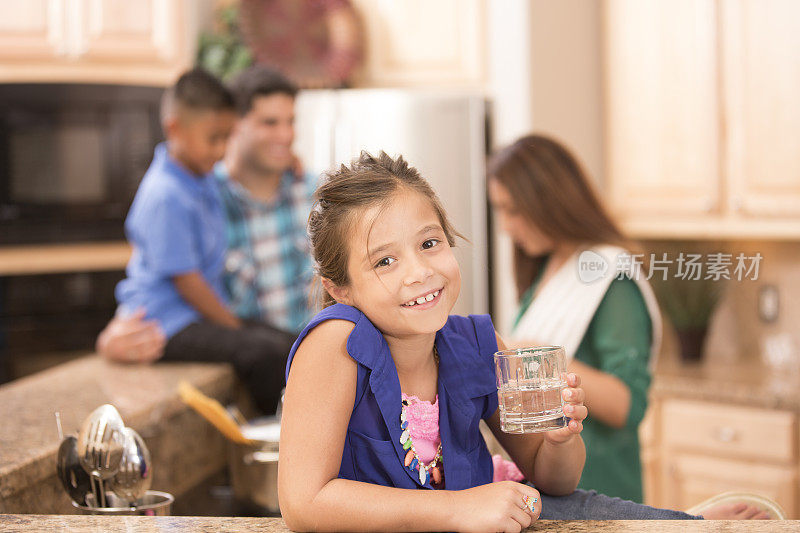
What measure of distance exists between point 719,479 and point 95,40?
92.8 inches

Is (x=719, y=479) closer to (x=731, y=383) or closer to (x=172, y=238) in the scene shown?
(x=731, y=383)

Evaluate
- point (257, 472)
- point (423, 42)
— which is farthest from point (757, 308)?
point (257, 472)

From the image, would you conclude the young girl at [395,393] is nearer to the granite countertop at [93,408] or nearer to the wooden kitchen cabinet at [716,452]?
the granite countertop at [93,408]

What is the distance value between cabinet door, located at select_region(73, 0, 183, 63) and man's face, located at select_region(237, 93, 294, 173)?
1209 mm

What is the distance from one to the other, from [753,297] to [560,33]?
1045 millimetres

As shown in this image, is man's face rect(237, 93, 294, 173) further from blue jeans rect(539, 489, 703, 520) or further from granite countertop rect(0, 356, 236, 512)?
blue jeans rect(539, 489, 703, 520)

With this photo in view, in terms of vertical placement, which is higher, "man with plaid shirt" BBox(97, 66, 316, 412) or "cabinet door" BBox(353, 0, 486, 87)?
"cabinet door" BBox(353, 0, 486, 87)

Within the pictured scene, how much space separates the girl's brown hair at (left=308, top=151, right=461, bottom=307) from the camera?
34.8 inches

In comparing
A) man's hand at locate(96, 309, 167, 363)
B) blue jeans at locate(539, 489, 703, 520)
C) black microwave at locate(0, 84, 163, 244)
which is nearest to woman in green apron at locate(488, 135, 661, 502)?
blue jeans at locate(539, 489, 703, 520)

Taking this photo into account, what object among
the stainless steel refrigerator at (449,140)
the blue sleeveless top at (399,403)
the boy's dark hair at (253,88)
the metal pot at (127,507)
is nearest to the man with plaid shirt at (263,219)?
the boy's dark hair at (253,88)

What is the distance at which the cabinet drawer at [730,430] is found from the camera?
2.48 metres

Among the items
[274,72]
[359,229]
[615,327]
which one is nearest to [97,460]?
[359,229]

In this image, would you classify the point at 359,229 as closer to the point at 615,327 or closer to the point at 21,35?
the point at 615,327

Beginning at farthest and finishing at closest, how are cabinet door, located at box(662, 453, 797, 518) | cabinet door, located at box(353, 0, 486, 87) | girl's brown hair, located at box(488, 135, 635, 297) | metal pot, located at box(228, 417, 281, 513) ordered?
cabinet door, located at box(353, 0, 486, 87), cabinet door, located at box(662, 453, 797, 518), girl's brown hair, located at box(488, 135, 635, 297), metal pot, located at box(228, 417, 281, 513)
